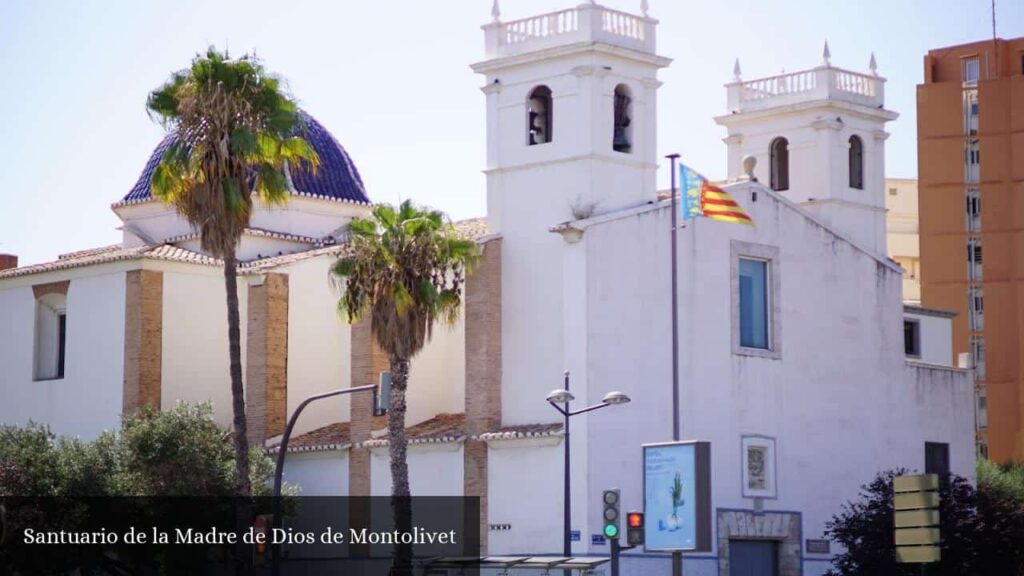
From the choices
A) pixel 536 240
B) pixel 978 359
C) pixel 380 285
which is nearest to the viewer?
pixel 380 285

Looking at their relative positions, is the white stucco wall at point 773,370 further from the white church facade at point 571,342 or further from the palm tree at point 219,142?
the palm tree at point 219,142

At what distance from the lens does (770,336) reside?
44.3 metres

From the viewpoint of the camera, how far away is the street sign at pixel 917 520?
20766 millimetres

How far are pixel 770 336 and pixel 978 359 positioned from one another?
32.8 meters

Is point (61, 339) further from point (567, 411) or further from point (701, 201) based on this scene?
point (701, 201)

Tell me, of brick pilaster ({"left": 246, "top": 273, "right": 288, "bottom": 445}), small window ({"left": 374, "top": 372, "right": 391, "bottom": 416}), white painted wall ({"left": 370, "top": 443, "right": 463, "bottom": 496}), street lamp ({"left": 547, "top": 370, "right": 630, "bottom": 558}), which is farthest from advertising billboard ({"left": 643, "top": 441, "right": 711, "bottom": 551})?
brick pilaster ({"left": 246, "top": 273, "right": 288, "bottom": 445})

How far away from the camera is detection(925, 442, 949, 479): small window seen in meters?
48.1

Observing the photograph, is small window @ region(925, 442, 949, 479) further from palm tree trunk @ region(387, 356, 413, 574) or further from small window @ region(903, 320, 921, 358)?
palm tree trunk @ region(387, 356, 413, 574)

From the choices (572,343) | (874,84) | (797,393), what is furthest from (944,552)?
(874,84)

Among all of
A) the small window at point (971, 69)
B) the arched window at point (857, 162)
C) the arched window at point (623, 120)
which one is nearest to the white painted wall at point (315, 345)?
the arched window at point (623, 120)

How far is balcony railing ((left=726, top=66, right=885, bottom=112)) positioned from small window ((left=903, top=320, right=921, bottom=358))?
6.19 metres

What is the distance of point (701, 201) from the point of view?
1586 inches

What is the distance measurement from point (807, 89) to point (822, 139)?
1.56 metres

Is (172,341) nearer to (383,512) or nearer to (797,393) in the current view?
(383,512)
